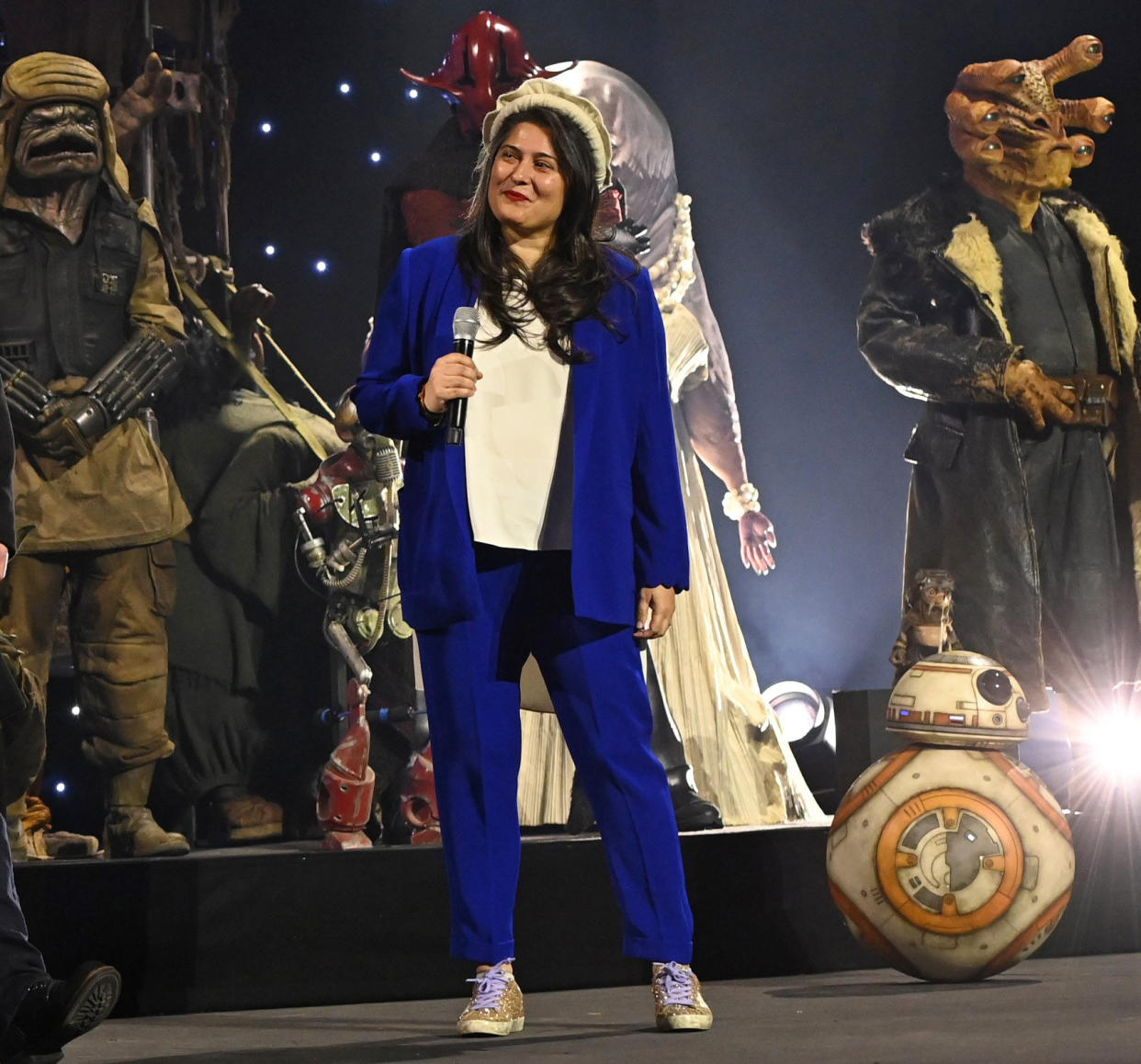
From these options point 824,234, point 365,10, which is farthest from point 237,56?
point 824,234

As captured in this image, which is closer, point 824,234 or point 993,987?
point 993,987

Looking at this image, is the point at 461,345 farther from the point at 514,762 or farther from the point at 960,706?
the point at 960,706

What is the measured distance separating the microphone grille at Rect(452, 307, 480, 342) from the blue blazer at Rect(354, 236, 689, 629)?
4.5 inches

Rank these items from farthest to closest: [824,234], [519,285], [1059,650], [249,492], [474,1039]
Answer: [824,234], [1059,650], [249,492], [519,285], [474,1039]

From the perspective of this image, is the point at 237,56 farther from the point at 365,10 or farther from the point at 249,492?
the point at 249,492

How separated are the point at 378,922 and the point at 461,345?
49.5 inches

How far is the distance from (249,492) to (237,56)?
1.03m

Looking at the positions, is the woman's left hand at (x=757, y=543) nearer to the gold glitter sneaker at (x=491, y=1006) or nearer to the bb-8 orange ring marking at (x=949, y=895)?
the bb-8 orange ring marking at (x=949, y=895)

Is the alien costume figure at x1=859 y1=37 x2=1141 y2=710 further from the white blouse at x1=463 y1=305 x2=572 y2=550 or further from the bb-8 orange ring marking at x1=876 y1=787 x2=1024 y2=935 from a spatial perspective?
the white blouse at x1=463 y1=305 x2=572 y2=550

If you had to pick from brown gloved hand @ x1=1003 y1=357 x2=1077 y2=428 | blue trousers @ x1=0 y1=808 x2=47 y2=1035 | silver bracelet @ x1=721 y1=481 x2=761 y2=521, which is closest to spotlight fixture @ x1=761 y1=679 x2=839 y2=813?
silver bracelet @ x1=721 y1=481 x2=761 y2=521

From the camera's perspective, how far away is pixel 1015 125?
433cm

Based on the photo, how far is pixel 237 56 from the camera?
4.06m

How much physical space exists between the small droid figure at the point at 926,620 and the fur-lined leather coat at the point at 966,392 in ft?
0.35

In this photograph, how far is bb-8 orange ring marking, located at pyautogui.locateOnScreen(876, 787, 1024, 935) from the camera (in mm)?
2820
